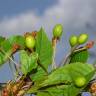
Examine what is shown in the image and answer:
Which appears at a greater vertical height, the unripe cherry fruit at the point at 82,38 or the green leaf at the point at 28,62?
the unripe cherry fruit at the point at 82,38

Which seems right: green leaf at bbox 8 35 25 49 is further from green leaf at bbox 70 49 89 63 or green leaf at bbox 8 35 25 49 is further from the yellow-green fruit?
green leaf at bbox 70 49 89 63

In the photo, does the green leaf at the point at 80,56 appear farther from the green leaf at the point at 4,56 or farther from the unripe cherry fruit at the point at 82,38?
the green leaf at the point at 4,56

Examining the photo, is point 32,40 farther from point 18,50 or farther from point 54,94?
point 54,94

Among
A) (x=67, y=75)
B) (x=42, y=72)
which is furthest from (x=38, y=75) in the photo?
(x=67, y=75)

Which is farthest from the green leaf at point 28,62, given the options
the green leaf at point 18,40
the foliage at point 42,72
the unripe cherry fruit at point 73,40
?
the unripe cherry fruit at point 73,40

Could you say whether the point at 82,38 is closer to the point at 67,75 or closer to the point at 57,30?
the point at 57,30

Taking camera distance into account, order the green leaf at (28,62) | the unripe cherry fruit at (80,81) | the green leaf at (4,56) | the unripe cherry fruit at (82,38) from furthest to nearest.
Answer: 1. the unripe cherry fruit at (82,38)
2. the green leaf at (4,56)
3. the green leaf at (28,62)
4. the unripe cherry fruit at (80,81)

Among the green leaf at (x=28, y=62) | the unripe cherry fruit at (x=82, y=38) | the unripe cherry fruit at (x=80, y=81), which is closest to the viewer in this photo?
the unripe cherry fruit at (x=80, y=81)
